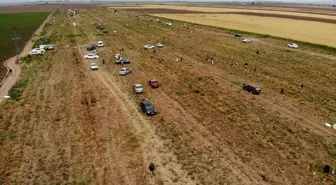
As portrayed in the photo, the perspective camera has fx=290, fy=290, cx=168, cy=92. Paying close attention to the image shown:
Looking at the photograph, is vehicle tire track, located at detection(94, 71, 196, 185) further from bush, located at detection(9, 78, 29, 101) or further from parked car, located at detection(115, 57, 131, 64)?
parked car, located at detection(115, 57, 131, 64)

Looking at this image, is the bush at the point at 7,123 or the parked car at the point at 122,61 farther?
the parked car at the point at 122,61

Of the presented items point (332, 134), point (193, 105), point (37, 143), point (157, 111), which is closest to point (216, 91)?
point (193, 105)

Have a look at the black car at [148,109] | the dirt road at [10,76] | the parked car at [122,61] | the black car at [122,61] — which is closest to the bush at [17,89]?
the dirt road at [10,76]

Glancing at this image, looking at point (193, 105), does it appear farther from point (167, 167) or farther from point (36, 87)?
point (36, 87)

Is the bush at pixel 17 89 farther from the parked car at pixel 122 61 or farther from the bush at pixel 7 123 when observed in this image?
the parked car at pixel 122 61

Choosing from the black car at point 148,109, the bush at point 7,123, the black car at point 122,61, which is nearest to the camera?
the bush at point 7,123

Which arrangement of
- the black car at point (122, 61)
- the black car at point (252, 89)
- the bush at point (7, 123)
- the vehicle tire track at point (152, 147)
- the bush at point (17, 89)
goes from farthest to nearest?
the black car at point (122, 61), the black car at point (252, 89), the bush at point (17, 89), the bush at point (7, 123), the vehicle tire track at point (152, 147)

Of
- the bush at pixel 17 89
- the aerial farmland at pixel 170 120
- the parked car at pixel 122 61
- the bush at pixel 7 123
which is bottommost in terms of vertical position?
the aerial farmland at pixel 170 120

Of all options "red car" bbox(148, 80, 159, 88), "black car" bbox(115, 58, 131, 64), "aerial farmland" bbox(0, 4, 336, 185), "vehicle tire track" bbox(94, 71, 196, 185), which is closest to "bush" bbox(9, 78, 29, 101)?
"aerial farmland" bbox(0, 4, 336, 185)
